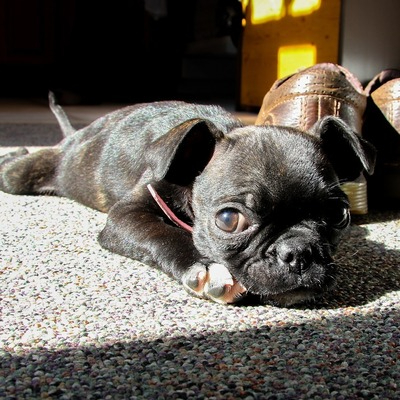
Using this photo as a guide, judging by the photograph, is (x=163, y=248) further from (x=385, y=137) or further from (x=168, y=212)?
(x=385, y=137)

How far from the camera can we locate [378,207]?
9.82 ft

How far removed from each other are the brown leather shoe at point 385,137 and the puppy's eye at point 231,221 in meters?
1.37

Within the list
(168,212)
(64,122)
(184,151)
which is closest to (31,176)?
(64,122)

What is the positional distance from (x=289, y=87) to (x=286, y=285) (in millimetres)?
1398

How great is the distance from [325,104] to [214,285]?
129 cm

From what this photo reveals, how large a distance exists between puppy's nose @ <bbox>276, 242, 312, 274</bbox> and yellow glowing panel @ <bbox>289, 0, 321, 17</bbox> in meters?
3.39

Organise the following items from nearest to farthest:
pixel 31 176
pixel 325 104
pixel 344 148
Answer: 1. pixel 344 148
2. pixel 325 104
3. pixel 31 176

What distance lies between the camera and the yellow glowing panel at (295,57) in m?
4.83

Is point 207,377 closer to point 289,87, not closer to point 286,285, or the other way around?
point 286,285

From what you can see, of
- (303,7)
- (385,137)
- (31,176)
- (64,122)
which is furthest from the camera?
(303,7)

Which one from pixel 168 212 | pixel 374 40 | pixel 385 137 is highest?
pixel 374 40

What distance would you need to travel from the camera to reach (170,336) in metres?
1.46

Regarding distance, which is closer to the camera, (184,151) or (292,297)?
(292,297)

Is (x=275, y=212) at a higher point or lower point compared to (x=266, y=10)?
lower
